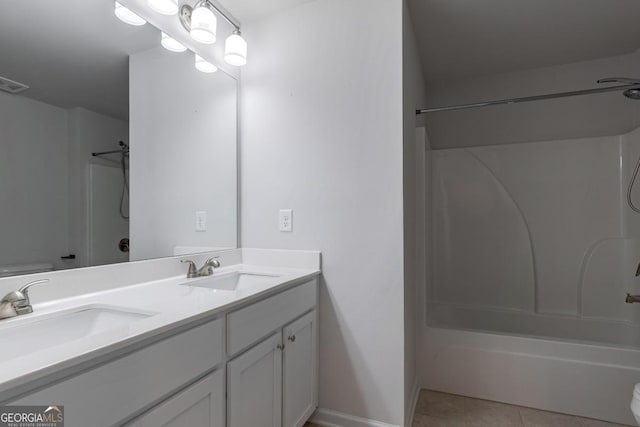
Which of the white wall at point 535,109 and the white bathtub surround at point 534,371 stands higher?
the white wall at point 535,109

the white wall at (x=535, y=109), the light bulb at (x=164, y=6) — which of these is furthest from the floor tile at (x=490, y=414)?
the light bulb at (x=164, y=6)

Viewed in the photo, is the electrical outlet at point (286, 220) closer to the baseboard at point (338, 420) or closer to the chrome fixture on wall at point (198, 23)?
the chrome fixture on wall at point (198, 23)

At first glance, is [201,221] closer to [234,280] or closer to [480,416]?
[234,280]

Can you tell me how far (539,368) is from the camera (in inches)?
77.0

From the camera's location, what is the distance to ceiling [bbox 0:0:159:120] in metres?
1.06

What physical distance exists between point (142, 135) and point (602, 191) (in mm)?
3272

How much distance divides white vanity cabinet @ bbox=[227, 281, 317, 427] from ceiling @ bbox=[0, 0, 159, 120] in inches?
40.6

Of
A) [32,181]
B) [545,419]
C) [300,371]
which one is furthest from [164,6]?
[545,419]

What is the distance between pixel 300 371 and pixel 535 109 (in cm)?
283

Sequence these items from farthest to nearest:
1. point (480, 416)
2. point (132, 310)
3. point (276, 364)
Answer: point (480, 416) < point (276, 364) < point (132, 310)

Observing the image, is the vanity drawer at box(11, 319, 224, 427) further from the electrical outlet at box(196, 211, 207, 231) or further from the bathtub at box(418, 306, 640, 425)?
the bathtub at box(418, 306, 640, 425)

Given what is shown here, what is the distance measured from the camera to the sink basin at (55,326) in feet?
2.82

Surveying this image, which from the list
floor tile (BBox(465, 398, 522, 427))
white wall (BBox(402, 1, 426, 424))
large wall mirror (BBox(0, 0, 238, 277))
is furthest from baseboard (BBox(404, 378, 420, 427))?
large wall mirror (BBox(0, 0, 238, 277))

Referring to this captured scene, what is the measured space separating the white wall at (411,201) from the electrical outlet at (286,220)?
0.65 meters
